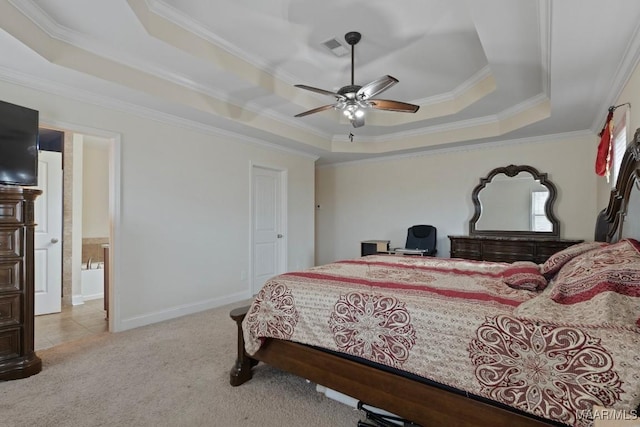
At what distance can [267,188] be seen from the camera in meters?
5.23

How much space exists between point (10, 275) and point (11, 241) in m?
0.25

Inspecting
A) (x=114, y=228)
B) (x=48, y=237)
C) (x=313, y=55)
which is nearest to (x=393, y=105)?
(x=313, y=55)

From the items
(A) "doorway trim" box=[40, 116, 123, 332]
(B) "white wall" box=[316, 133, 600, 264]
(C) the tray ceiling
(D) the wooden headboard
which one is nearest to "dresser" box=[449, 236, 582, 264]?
(B) "white wall" box=[316, 133, 600, 264]

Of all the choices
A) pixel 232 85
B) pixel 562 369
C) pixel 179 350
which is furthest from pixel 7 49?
pixel 562 369

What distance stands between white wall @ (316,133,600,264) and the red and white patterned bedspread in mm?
3031

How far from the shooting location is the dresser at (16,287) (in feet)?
7.61

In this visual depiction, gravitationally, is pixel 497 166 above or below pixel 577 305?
above

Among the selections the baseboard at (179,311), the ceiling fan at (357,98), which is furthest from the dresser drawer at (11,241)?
the ceiling fan at (357,98)

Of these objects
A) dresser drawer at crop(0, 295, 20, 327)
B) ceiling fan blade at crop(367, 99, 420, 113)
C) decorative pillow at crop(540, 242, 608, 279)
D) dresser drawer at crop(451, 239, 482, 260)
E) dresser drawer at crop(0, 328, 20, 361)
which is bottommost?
dresser drawer at crop(0, 328, 20, 361)

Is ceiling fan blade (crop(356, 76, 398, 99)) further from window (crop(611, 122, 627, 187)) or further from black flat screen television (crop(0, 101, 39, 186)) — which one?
black flat screen television (crop(0, 101, 39, 186))

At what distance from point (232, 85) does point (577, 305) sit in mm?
3463

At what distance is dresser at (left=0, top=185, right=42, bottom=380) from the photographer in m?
2.32

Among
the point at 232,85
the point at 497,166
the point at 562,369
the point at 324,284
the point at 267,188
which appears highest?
the point at 232,85

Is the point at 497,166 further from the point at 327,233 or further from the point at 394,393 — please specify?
the point at 394,393
